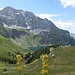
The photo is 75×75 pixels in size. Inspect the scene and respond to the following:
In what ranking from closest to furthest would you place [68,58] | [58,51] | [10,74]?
1. [10,74]
2. [68,58]
3. [58,51]

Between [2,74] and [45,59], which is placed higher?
[45,59]

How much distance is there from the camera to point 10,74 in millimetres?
117312

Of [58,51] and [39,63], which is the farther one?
[58,51]

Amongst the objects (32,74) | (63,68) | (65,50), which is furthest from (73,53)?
(32,74)

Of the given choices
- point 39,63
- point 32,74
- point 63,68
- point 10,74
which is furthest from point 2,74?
point 39,63

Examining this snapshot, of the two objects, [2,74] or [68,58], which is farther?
[68,58]

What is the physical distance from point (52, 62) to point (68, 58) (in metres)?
14.5

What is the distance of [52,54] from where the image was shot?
593ft

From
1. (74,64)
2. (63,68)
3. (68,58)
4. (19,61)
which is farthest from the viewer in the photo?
(68,58)

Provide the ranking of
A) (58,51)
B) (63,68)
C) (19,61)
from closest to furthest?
(19,61) → (63,68) → (58,51)

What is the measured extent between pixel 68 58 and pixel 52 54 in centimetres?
1451

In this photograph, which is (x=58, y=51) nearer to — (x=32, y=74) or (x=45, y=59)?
(x=32, y=74)

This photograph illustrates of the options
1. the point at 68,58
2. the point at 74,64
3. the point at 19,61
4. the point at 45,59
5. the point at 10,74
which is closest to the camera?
the point at 45,59

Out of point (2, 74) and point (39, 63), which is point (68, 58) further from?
point (2, 74)
